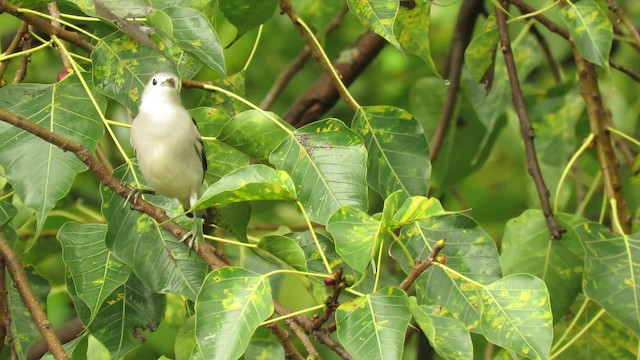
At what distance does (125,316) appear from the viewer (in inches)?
126

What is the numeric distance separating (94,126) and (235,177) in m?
0.72

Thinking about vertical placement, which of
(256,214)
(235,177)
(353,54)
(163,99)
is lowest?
(256,214)

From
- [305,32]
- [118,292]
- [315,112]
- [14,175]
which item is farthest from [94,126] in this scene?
[315,112]

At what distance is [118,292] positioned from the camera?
3.25 meters

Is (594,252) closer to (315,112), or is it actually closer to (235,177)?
(235,177)

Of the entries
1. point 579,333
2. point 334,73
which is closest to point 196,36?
point 334,73

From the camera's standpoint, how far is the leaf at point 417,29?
11.4ft

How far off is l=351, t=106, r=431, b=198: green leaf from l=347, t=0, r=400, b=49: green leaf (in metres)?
0.38

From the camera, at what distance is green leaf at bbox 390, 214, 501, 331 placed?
2.98 meters

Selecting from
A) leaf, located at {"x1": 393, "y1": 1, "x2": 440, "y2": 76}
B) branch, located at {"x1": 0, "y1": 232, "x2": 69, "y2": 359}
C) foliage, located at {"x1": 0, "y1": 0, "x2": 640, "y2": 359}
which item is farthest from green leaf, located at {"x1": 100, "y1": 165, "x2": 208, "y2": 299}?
leaf, located at {"x1": 393, "y1": 1, "x2": 440, "y2": 76}

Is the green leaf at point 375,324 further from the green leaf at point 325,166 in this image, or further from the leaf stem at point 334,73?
the leaf stem at point 334,73

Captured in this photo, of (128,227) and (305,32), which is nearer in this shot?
(128,227)

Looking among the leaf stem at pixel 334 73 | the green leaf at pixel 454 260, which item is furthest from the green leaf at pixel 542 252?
the leaf stem at pixel 334 73

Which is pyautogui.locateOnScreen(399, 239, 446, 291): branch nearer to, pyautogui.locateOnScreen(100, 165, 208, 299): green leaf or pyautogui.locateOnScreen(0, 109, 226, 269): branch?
pyautogui.locateOnScreen(0, 109, 226, 269): branch
